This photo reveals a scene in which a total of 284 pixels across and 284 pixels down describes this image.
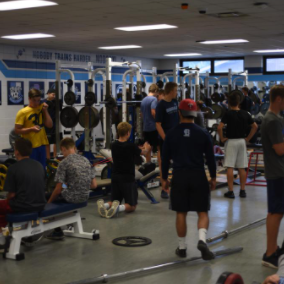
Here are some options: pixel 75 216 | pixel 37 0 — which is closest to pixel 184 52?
pixel 37 0

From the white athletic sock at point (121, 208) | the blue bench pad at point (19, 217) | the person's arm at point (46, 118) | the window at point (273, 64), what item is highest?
the window at point (273, 64)

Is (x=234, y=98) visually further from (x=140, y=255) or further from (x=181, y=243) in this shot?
(x=140, y=255)

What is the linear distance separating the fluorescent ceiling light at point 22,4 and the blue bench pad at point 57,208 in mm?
3001

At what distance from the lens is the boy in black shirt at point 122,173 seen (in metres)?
5.95

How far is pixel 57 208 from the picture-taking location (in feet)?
15.5

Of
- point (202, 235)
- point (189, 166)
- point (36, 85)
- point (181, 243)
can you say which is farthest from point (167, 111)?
point (36, 85)

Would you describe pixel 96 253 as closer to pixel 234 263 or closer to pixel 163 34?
pixel 234 263

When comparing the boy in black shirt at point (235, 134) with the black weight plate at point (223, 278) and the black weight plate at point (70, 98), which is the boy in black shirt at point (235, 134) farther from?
the black weight plate at point (223, 278)

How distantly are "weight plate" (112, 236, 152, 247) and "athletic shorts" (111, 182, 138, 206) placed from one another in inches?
41.4

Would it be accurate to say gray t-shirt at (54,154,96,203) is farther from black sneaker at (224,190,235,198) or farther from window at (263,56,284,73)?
window at (263,56,284,73)

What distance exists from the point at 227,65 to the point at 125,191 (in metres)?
11.1

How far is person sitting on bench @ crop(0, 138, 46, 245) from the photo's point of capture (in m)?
4.39

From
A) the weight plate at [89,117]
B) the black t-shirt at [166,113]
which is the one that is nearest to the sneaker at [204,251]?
the black t-shirt at [166,113]

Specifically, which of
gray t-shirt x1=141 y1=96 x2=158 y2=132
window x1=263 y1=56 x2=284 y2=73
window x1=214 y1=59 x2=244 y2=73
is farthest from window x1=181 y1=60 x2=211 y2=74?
gray t-shirt x1=141 y1=96 x2=158 y2=132
